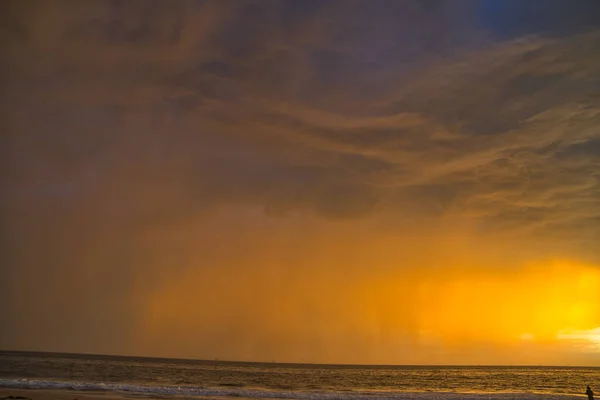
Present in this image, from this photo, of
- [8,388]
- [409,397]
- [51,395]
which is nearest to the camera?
[51,395]

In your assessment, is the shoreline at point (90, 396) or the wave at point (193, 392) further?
the wave at point (193, 392)

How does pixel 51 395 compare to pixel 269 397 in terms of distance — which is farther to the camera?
pixel 269 397

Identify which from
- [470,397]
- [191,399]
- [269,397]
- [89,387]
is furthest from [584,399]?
[89,387]

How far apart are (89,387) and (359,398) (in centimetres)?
2264

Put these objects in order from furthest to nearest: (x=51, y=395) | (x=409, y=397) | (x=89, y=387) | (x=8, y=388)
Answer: (x=409, y=397) < (x=89, y=387) < (x=8, y=388) < (x=51, y=395)

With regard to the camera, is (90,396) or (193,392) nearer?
(90,396)

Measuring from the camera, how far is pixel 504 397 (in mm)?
44688

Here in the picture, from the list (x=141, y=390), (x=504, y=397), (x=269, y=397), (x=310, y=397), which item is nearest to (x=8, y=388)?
(x=141, y=390)

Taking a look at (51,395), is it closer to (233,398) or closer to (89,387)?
(89,387)

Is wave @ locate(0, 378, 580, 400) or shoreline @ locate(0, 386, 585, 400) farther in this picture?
wave @ locate(0, 378, 580, 400)

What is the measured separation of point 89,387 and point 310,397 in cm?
1856

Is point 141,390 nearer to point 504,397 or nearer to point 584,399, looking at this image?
point 504,397

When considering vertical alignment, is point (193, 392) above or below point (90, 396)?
below

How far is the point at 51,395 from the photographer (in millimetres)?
34062
